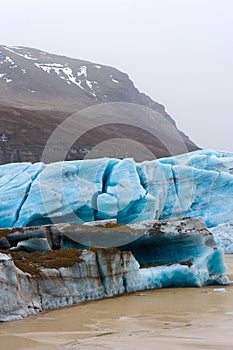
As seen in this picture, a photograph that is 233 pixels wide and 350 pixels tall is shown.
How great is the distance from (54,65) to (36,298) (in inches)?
3750

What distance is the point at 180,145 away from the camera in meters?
64.1

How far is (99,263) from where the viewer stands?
350 inches

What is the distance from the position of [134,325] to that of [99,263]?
2908 millimetres

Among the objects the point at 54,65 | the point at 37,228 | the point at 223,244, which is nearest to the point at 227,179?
the point at 223,244

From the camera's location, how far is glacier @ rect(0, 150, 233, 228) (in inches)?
653

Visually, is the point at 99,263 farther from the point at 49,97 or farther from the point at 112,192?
the point at 49,97

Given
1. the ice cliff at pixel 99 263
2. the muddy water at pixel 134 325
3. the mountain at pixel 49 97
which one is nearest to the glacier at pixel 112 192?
the ice cliff at pixel 99 263

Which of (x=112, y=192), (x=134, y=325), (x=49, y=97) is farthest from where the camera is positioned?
(x=49, y=97)

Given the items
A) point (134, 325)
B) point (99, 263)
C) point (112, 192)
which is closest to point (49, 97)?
point (112, 192)

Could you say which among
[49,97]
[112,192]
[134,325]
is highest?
[49,97]

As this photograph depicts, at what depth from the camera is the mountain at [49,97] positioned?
1778 inches

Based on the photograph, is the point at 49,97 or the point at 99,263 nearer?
the point at 99,263

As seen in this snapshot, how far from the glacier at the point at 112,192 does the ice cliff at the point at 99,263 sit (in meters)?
A: 5.41

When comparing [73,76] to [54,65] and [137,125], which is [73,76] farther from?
[137,125]
